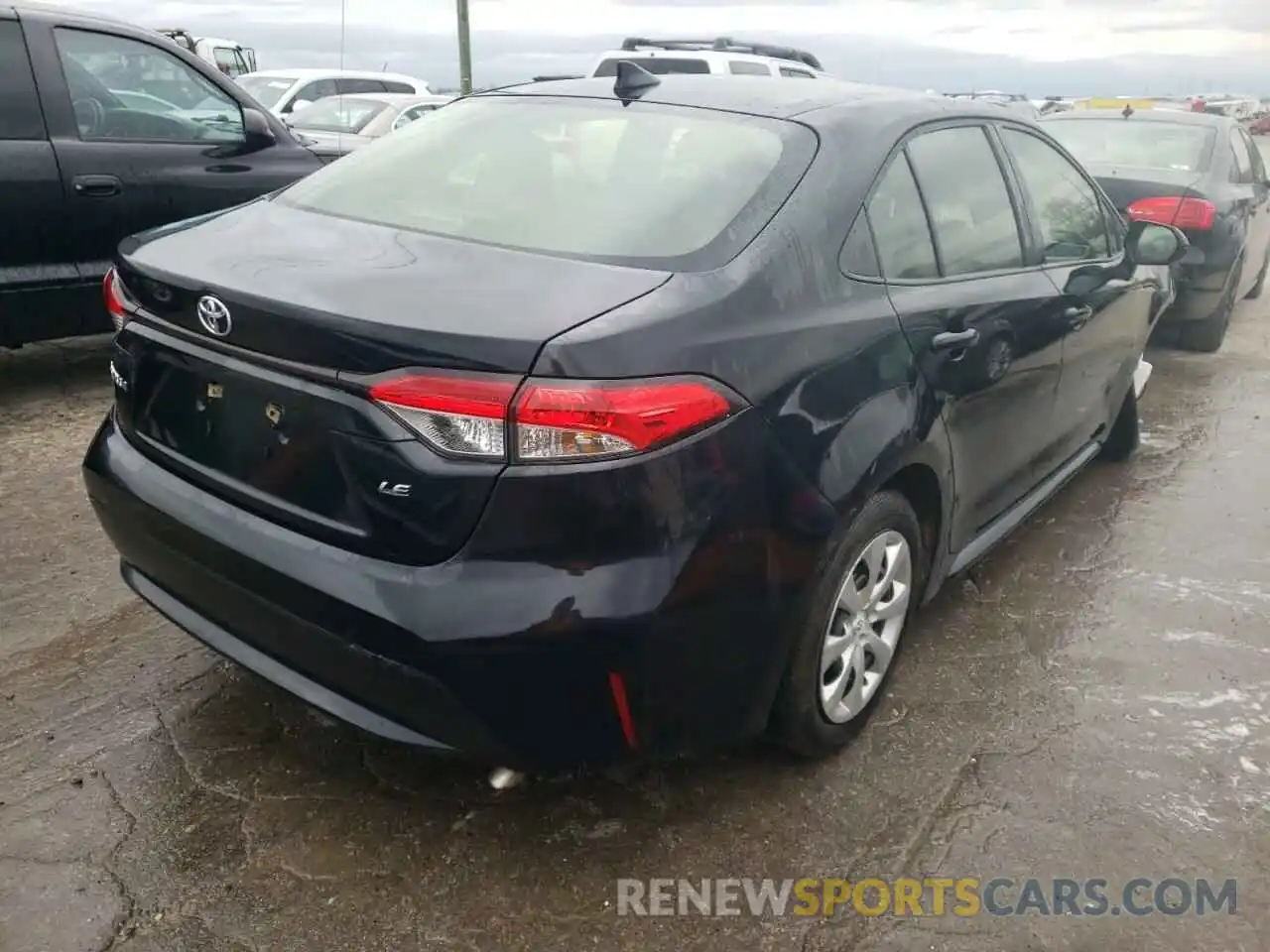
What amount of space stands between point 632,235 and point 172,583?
4.15 ft

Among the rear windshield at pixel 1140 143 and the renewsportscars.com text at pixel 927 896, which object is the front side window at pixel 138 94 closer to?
the renewsportscars.com text at pixel 927 896

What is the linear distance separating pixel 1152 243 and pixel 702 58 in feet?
26.4

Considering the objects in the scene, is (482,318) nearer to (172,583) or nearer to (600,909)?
(172,583)

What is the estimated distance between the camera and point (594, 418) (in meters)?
1.82

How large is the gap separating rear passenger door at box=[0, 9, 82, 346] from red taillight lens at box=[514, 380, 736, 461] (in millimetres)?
3690

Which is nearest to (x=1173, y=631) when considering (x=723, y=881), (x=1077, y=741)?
(x=1077, y=741)

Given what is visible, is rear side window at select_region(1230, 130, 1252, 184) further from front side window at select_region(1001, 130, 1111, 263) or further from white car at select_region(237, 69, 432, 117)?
white car at select_region(237, 69, 432, 117)

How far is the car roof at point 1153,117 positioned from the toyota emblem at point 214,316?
7.18 metres

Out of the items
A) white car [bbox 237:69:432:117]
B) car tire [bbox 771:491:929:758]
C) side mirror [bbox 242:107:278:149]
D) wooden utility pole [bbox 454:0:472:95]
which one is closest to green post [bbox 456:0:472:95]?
wooden utility pole [bbox 454:0:472:95]

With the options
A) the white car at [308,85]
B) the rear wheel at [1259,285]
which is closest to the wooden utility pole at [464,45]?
the white car at [308,85]

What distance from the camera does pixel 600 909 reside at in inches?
84.9

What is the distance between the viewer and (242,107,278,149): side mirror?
5.18m

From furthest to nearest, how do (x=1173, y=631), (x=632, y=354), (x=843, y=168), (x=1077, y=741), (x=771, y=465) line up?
(x=1173, y=631), (x=1077, y=741), (x=843, y=168), (x=771, y=465), (x=632, y=354)

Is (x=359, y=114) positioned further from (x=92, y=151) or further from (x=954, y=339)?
(x=954, y=339)
